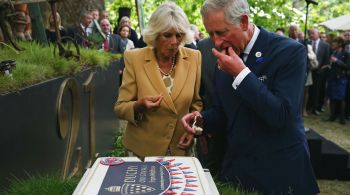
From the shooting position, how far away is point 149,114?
9.74 ft

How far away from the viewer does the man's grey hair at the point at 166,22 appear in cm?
290

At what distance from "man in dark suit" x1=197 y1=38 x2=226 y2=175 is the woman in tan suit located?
9 cm

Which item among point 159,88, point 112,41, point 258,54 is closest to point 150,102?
point 159,88

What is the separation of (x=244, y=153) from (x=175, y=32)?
1.13 m

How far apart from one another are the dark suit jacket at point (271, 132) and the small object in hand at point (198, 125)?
0.17m

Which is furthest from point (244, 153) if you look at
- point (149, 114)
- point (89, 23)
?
point (89, 23)

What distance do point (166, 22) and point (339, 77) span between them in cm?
852

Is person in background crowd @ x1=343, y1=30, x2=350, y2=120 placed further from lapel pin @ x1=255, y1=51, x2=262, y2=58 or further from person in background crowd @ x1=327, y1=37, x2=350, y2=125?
lapel pin @ x1=255, y1=51, x2=262, y2=58

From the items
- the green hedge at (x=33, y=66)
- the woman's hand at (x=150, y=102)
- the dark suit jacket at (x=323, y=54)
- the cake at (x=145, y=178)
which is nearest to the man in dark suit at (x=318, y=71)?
the dark suit jacket at (x=323, y=54)

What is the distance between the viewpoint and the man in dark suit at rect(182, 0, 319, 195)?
6.05 ft

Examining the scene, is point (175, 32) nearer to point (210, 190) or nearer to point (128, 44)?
point (210, 190)

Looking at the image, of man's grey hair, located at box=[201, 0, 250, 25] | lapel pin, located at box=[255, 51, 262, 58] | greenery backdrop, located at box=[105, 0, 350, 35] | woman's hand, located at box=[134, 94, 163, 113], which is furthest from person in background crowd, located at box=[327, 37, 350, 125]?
man's grey hair, located at box=[201, 0, 250, 25]

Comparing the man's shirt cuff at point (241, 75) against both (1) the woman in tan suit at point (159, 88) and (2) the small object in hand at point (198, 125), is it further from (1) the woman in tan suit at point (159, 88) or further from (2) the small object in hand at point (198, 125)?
(1) the woman in tan suit at point (159, 88)

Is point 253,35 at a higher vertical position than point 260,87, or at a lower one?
Answer: higher
